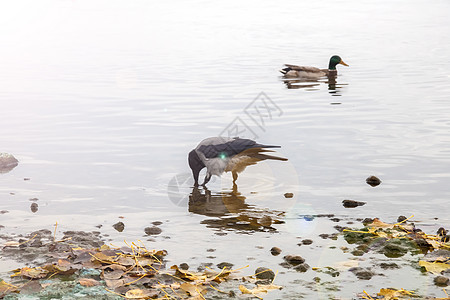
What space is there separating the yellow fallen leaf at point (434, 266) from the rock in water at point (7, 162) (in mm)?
7361

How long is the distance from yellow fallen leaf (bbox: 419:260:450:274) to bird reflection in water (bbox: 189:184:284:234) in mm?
2061

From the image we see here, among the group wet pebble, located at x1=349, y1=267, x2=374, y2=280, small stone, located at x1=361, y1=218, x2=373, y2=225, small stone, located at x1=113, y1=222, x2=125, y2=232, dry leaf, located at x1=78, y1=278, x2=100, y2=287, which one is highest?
small stone, located at x1=361, y1=218, x2=373, y2=225

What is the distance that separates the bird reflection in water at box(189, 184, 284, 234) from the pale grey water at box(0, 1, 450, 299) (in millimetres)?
173

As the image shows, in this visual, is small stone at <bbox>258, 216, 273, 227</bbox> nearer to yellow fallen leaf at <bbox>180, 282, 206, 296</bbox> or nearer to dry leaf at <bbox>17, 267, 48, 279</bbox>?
yellow fallen leaf at <bbox>180, 282, 206, 296</bbox>

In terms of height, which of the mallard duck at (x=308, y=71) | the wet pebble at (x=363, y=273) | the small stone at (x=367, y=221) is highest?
the mallard duck at (x=308, y=71)

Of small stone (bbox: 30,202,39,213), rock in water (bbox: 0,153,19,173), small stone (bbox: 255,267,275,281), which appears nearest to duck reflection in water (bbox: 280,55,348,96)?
rock in water (bbox: 0,153,19,173)

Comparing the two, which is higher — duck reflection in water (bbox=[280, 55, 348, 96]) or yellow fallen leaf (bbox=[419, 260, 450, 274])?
duck reflection in water (bbox=[280, 55, 348, 96])

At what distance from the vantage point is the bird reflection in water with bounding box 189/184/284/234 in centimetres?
786

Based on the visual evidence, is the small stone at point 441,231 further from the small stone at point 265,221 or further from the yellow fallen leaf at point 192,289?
the yellow fallen leaf at point 192,289

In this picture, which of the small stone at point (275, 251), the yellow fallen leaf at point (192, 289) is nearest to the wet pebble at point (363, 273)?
the small stone at point (275, 251)

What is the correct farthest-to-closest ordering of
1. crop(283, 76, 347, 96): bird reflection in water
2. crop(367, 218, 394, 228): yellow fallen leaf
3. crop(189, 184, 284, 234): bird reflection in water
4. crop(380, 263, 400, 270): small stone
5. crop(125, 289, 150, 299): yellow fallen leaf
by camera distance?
crop(283, 76, 347, 96): bird reflection in water
crop(189, 184, 284, 234): bird reflection in water
crop(367, 218, 394, 228): yellow fallen leaf
crop(380, 263, 400, 270): small stone
crop(125, 289, 150, 299): yellow fallen leaf

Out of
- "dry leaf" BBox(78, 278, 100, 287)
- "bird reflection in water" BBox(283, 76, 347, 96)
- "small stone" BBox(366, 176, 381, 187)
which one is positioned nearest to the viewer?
"dry leaf" BBox(78, 278, 100, 287)

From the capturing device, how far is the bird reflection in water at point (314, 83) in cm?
1944

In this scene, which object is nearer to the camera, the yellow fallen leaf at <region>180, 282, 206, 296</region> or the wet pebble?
the yellow fallen leaf at <region>180, 282, 206, 296</region>
